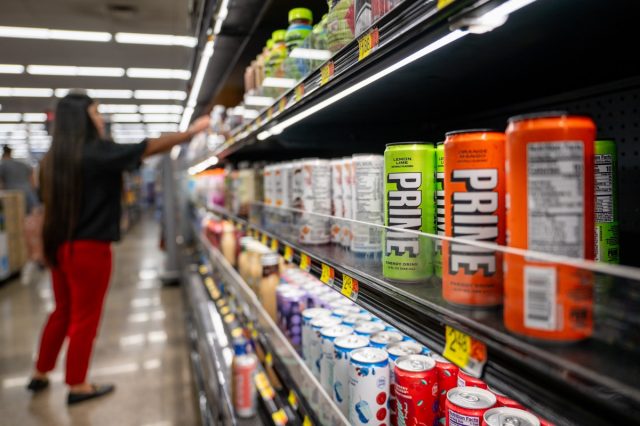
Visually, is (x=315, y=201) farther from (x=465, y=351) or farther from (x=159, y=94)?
(x=159, y=94)

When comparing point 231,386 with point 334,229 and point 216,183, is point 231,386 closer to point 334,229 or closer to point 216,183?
point 334,229

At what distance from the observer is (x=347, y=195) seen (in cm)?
119

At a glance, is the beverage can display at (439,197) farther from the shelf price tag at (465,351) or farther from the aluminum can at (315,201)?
the aluminum can at (315,201)

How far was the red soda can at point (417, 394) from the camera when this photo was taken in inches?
33.1

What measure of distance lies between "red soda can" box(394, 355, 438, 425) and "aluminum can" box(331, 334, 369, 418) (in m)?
0.21

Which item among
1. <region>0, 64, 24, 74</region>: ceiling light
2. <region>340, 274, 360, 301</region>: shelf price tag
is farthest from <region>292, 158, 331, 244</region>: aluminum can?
<region>0, 64, 24, 74</region>: ceiling light

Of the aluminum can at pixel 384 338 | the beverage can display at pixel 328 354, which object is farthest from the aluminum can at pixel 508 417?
the beverage can display at pixel 328 354

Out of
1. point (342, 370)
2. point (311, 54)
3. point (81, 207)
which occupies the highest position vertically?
point (311, 54)

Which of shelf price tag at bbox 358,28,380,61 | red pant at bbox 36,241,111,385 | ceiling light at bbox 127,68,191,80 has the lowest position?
red pant at bbox 36,241,111,385

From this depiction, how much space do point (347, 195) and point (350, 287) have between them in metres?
0.32

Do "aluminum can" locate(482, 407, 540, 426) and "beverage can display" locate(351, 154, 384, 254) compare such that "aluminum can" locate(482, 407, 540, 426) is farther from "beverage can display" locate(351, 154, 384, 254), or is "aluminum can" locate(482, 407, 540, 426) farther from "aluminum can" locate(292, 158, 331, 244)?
"aluminum can" locate(292, 158, 331, 244)

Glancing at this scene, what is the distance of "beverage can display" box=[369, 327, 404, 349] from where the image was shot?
3.56 ft

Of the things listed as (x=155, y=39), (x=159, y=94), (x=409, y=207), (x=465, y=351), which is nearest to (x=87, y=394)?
(x=409, y=207)

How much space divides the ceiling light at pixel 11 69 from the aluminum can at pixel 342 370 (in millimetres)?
8764
